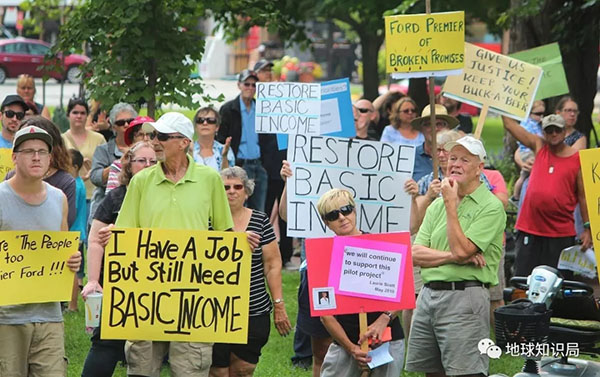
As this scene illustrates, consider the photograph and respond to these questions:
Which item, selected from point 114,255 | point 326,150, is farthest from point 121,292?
point 326,150

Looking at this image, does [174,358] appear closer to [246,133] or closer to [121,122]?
[121,122]

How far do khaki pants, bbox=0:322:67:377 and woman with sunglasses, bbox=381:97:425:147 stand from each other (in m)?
5.26

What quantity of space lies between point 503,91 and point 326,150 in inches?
72.4

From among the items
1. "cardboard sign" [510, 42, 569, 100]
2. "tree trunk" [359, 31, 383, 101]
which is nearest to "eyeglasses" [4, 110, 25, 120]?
"cardboard sign" [510, 42, 569, 100]

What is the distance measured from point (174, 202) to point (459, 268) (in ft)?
5.80

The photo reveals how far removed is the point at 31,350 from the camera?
280 inches

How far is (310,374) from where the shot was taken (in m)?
9.66

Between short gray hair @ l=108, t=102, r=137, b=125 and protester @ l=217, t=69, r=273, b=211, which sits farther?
protester @ l=217, t=69, r=273, b=211

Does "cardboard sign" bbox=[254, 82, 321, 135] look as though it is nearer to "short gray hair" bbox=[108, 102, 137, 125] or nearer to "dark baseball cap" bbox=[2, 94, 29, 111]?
"short gray hair" bbox=[108, 102, 137, 125]

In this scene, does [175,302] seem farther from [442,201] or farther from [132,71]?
[132,71]

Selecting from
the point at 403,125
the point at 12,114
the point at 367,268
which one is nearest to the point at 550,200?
the point at 403,125

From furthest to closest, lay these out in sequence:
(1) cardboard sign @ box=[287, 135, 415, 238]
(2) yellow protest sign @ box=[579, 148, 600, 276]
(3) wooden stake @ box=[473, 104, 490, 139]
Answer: (3) wooden stake @ box=[473, 104, 490, 139] → (1) cardboard sign @ box=[287, 135, 415, 238] → (2) yellow protest sign @ box=[579, 148, 600, 276]

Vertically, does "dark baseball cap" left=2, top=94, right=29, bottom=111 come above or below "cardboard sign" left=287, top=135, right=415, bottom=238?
above

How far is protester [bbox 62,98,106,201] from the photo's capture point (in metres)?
12.8
